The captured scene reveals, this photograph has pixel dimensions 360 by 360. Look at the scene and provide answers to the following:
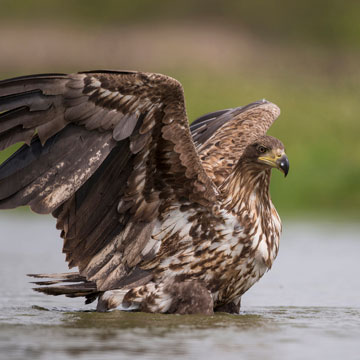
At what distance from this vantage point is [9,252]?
43.2 feet

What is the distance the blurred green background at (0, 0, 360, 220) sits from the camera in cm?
1916

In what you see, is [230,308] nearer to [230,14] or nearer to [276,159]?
[276,159]

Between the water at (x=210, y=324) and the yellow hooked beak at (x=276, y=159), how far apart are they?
1105 mm

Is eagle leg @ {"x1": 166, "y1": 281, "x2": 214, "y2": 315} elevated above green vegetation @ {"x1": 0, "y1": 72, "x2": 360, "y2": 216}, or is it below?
below

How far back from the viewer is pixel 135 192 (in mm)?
8805

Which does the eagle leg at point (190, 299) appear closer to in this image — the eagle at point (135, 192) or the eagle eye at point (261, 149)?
the eagle at point (135, 192)

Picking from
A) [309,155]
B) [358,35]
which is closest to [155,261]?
[309,155]

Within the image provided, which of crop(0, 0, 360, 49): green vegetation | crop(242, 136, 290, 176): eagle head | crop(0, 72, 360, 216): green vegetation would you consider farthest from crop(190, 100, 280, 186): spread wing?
crop(0, 0, 360, 49): green vegetation

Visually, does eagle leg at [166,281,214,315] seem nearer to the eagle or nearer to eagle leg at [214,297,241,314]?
the eagle

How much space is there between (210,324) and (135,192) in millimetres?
1119

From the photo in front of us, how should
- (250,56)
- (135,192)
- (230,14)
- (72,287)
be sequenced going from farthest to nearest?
(230,14) → (250,56) → (72,287) → (135,192)

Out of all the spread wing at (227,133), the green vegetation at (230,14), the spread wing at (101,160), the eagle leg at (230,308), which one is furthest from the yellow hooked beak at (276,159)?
the green vegetation at (230,14)

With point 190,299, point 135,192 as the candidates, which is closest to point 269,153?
point 135,192

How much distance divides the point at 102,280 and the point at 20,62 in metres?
20.9
